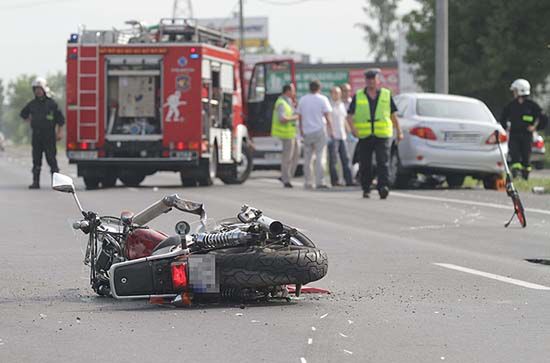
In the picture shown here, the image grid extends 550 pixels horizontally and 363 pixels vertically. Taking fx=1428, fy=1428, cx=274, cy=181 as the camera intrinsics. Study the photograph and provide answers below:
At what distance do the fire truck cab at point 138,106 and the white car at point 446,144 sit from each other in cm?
399

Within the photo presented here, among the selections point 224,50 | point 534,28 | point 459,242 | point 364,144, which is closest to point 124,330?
point 459,242

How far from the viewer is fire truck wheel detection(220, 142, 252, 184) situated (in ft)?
90.6

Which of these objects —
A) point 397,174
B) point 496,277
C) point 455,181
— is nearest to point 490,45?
point 455,181

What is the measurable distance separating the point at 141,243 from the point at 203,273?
72 cm

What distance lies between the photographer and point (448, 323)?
26.1 feet

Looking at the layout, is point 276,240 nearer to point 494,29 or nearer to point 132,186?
point 132,186

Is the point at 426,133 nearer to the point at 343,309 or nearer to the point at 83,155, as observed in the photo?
the point at 83,155

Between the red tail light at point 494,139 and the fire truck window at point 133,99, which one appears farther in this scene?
the fire truck window at point 133,99

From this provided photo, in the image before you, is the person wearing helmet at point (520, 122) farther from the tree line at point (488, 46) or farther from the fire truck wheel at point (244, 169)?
the tree line at point (488, 46)

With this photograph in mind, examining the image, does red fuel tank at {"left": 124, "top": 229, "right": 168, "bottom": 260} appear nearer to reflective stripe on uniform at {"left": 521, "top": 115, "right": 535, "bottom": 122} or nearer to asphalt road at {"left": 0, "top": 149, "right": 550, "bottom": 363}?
asphalt road at {"left": 0, "top": 149, "right": 550, "bottom": 363}

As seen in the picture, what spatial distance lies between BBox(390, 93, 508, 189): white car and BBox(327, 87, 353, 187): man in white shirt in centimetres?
221

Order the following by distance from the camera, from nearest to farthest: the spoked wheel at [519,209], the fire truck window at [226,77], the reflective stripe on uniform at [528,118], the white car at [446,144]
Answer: the spoked wheel at [519,209] < the white car at [446,144] < the reflective stripe on uniform at [528,118] < the fire truck window at [226,77]

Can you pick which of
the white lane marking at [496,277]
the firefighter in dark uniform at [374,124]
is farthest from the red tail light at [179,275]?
the firefighter in dark uniform at [374,124]

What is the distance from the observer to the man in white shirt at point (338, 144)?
25.6 meters
